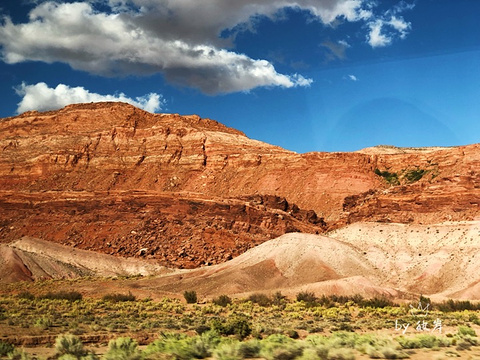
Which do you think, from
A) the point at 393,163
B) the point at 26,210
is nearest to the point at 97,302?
the point at 26,210

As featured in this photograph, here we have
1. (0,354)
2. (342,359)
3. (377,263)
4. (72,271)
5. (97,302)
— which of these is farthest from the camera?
(72,271)

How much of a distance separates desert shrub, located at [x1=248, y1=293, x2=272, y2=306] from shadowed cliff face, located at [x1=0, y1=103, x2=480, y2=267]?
69.0 ft

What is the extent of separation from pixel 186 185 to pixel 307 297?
5489cm

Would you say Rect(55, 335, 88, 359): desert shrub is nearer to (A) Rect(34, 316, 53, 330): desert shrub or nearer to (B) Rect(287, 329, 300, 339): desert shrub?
(A) Rect(34, 316, 53, 330): desert shrub

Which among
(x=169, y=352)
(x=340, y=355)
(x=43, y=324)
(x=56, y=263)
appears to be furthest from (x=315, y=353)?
(x=56, y=263)

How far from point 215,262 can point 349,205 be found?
20040 mm

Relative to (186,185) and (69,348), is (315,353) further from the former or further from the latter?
(186,185)

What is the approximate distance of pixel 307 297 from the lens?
33.7m

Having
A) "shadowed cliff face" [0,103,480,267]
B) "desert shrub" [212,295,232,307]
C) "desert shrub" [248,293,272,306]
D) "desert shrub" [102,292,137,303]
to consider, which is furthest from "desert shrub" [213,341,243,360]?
"shadowed cliff face" [0,103,480,267]

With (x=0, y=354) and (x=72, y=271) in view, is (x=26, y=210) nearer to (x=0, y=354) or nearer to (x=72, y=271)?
(x=72, y=271)

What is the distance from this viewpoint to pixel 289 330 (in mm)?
20422

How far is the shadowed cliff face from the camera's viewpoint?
56375 millimetres

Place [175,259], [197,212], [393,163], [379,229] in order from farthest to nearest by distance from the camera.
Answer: [393,163] < [197,212] < [175,259] < [379,229]

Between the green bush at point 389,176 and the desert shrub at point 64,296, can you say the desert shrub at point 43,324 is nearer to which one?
the desert shrub at point 64,296
